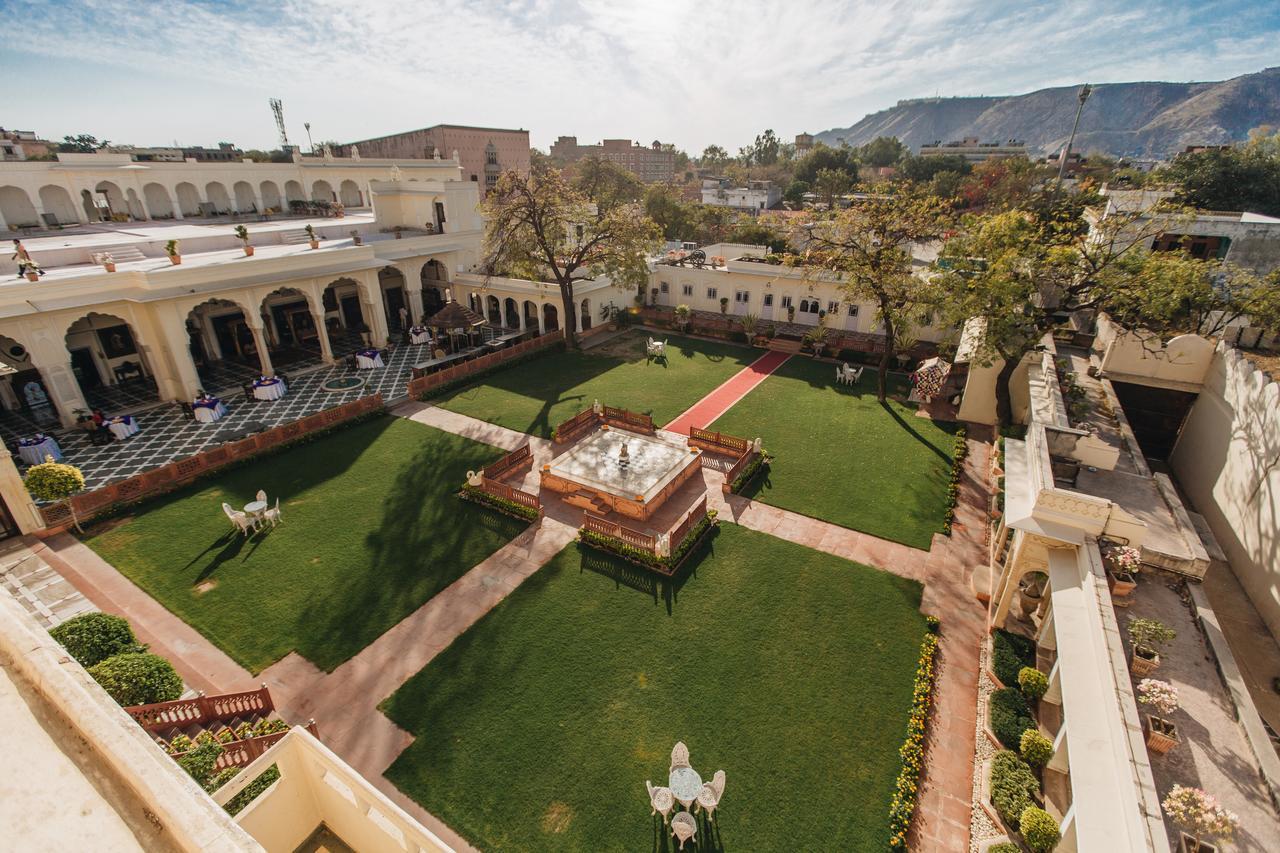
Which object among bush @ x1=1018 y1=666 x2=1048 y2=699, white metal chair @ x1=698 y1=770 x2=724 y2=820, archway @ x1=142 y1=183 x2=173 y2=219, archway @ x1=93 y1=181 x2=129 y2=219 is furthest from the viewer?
archway @ x1=142 y1=183 x2=173 y2=219

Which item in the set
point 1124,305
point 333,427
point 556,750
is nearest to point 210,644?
point 556,750

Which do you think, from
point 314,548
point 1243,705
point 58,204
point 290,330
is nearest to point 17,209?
point 58,204

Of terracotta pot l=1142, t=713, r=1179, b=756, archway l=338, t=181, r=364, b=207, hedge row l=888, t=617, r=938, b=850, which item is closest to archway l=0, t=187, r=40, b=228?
archway l=338, t=181, r=364, b=207

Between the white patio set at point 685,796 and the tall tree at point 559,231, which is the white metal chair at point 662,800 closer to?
the white patio set at point 685,796

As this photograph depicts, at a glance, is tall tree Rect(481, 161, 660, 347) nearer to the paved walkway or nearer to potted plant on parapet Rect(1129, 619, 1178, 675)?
the paved walkway

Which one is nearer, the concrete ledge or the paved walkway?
the concrete ledge

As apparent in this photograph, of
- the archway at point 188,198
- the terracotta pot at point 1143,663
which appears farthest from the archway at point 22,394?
the terracotta pot at point 1143,663
